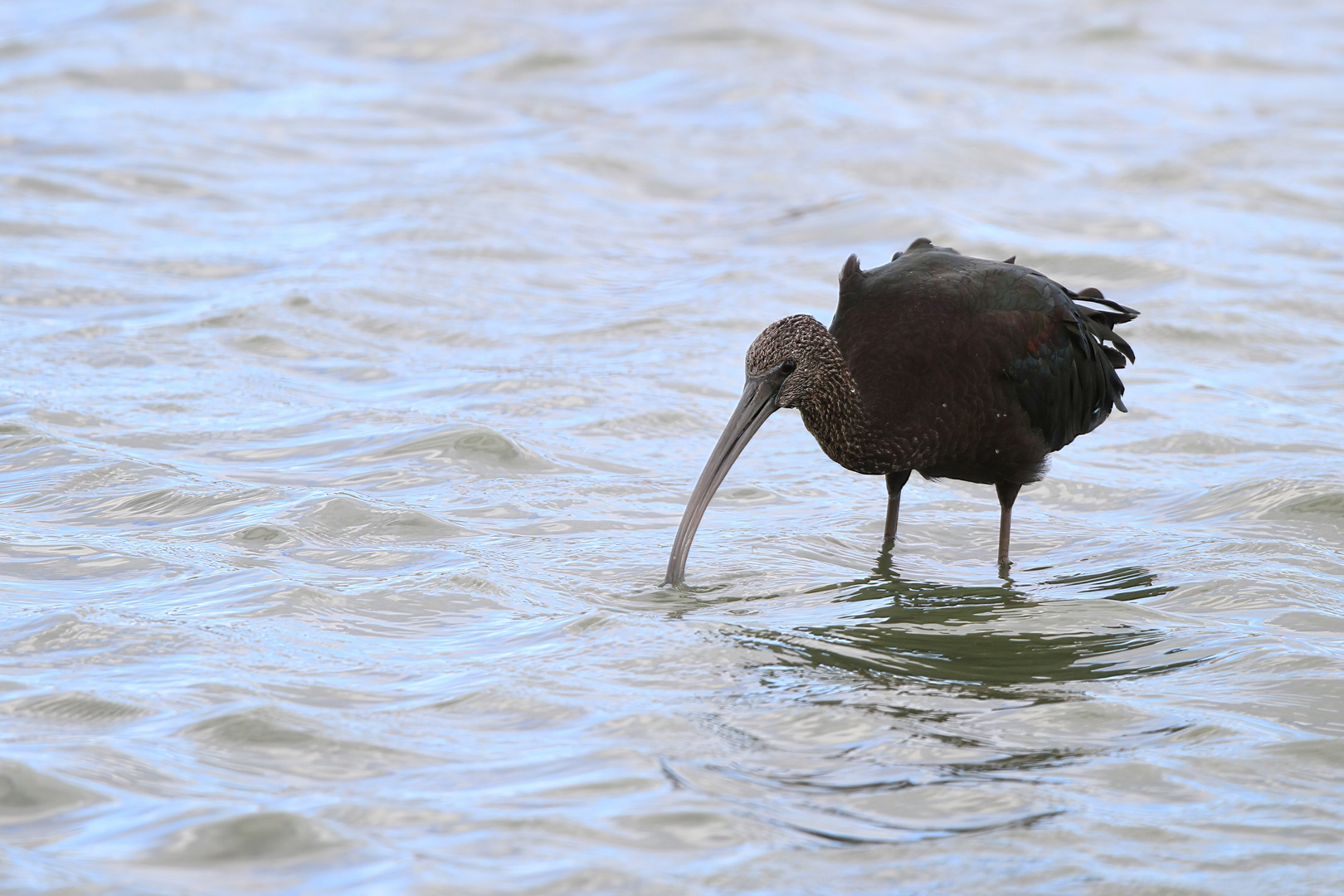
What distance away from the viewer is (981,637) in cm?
655

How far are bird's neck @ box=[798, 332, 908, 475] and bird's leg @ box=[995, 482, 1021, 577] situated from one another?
833 millimetres

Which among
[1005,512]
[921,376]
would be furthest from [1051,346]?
[921,376]

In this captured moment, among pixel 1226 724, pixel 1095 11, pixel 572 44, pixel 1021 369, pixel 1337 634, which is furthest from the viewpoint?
pixel 1095 11

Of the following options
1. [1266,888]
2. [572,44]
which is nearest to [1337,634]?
[1266,888]

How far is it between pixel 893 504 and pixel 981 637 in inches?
46.6

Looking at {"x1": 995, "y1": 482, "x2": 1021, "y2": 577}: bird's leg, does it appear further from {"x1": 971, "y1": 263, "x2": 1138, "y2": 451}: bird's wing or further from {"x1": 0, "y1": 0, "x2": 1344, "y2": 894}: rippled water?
{"x1": 971, "y1": 263, "x2": 1138, "y2": 451}: bird's wing

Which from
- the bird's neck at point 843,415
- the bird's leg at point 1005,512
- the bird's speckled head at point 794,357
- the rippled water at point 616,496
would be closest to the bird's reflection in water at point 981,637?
the rippled water at point 616,496

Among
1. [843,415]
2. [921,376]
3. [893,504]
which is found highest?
[921,376]

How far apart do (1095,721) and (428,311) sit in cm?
648

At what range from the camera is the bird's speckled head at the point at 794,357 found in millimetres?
6746

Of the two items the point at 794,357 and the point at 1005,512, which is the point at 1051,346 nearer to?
the point at 1005,512

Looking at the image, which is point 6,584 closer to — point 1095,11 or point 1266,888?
point 1266,888

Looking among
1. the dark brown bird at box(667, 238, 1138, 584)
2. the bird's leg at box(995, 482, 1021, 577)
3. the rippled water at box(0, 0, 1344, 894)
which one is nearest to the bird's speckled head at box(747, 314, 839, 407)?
the dark brown bird at box(667, 238, 1138, 584)

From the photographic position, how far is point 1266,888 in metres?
4.53
